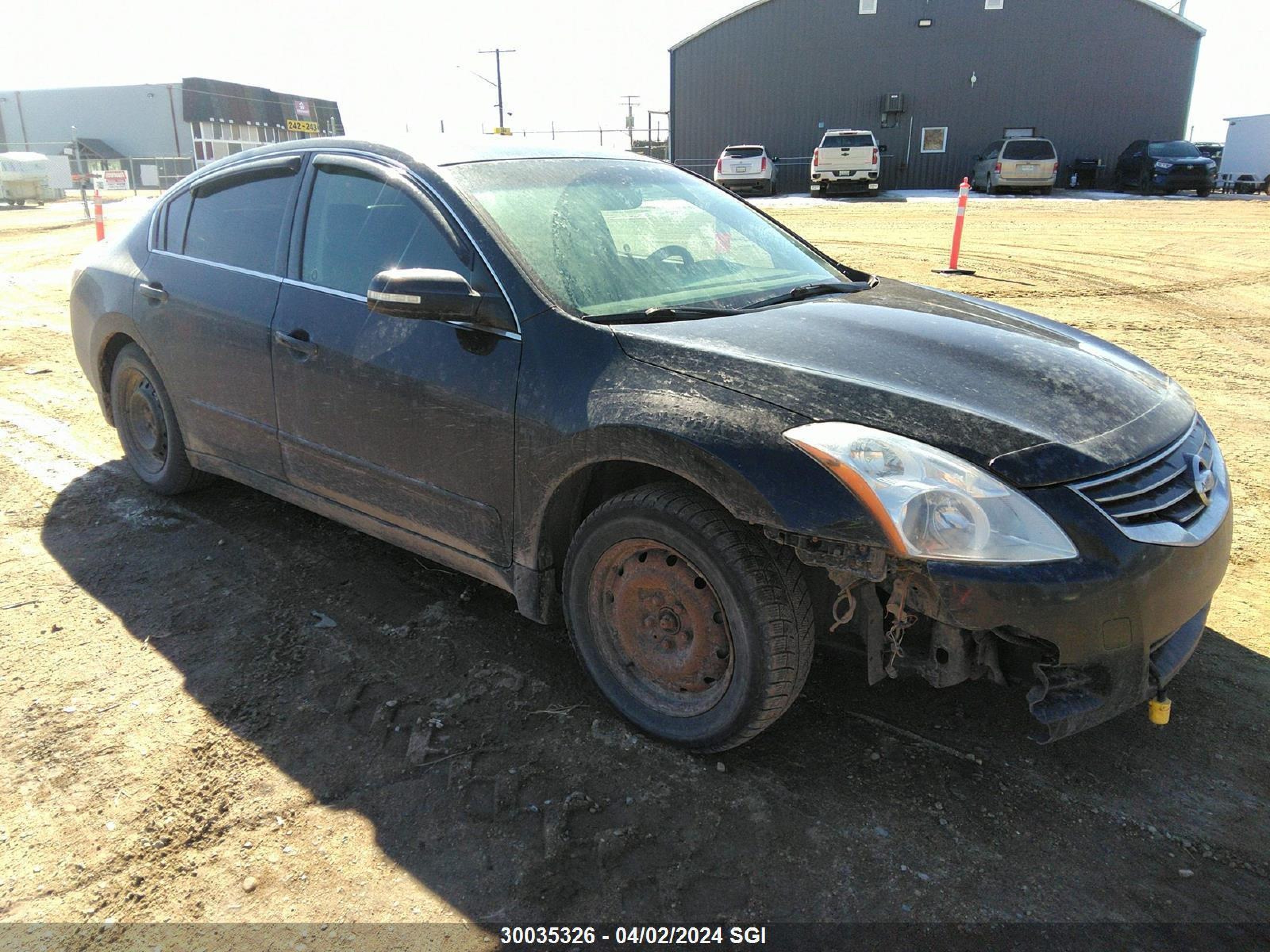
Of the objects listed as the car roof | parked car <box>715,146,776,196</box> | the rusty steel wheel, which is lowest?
the rusty steel wheel

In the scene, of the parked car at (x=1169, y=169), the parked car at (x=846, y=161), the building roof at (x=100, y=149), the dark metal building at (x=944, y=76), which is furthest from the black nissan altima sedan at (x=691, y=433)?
the building roof at (x=100, y=149)

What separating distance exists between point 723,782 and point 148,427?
3.60m

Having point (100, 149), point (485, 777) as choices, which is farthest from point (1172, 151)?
point (100, 149)

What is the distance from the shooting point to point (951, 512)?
2162 mm

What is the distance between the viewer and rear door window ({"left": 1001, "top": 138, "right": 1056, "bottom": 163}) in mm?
26859

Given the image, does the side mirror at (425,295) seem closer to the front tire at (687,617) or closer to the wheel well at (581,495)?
the wheel well at (581,495)

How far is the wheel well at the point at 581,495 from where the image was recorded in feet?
8.98

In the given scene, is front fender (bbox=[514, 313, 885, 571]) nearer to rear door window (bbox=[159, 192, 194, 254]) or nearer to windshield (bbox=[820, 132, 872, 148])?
rear door window (bbox=[159, 192, 194, 254])

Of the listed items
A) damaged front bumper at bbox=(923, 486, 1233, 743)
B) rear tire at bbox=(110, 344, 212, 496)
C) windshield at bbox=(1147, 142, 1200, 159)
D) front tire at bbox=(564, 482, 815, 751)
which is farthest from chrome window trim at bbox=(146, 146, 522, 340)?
windshield at bbox=(1147, 142, 1200, 159)

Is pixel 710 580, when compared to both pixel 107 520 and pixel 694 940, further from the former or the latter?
pixel 107 520

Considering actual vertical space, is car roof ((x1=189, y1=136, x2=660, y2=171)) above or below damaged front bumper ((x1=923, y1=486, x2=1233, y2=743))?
above

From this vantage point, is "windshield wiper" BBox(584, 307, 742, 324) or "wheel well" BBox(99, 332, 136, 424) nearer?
"windshield wiper" BBox(584, 307, 742, 324)

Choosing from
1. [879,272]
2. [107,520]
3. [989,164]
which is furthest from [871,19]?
[107,520]

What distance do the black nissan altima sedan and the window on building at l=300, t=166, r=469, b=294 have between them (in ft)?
0.04
